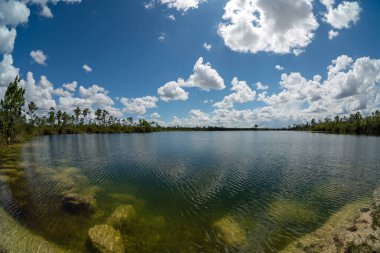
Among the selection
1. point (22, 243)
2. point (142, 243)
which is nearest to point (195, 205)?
point (142, 243)

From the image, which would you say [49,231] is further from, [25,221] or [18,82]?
[18,82]

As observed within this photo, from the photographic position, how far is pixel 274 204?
1780 cm

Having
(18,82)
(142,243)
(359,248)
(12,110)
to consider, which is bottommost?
(142,243)

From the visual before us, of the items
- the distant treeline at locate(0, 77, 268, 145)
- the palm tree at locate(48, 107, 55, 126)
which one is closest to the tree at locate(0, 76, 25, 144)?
the distant treeline at locate(0, 77, 268, 145)

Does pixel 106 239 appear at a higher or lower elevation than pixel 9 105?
lower

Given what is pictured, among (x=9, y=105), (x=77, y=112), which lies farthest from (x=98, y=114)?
(x=9, y=105)

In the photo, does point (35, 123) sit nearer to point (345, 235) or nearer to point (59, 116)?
point (59, 116)

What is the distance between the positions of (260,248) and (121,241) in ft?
27.1

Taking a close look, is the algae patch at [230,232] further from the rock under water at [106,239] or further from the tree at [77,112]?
the tree at [77,112]

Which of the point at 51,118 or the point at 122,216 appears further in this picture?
the point at 51,118

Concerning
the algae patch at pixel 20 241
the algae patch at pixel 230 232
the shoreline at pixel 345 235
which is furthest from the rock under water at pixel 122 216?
the shoreline at pixel 345 235

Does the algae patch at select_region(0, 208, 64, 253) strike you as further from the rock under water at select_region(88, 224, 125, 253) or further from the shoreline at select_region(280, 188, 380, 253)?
the shoreline at select_region(280, 188, 380, 253)

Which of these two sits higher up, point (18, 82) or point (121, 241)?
point (18, 82)

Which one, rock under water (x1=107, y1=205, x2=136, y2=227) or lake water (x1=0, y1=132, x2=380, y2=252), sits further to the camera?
rock under water (x1=107, y1=205, x2=136, y2=227)
